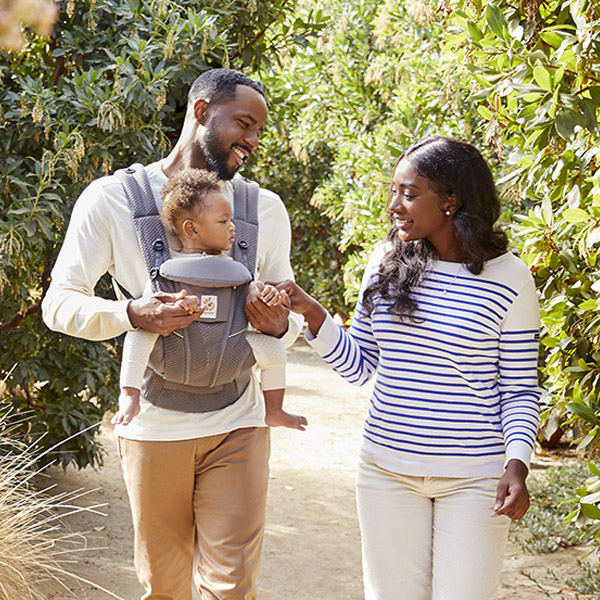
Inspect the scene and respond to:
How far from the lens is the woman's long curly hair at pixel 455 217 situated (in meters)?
2.63

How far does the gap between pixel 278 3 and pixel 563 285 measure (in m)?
3.33

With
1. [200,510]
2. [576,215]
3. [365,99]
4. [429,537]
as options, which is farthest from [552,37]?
[365,99]

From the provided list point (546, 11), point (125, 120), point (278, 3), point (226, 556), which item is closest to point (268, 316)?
point (226, 556)

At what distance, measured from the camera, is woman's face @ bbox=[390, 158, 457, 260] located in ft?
8.64

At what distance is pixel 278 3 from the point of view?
18.3 ft

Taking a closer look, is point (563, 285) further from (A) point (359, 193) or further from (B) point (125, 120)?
(A) point (359, 193)

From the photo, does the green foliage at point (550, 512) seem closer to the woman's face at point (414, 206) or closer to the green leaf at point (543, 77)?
the woman's face at point (414, 206)

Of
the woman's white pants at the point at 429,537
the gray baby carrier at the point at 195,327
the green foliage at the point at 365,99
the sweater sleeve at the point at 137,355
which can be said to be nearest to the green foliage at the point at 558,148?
the woman's white pants at the point at 429,537

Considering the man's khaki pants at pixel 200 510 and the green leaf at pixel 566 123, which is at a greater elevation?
the green leaf at pixel 566 123

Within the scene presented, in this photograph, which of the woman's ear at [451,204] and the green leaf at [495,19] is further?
the green leaf at [495,19]

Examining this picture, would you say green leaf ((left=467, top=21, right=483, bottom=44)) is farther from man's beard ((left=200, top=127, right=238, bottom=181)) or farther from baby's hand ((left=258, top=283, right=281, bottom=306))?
baby's hand ((left=258, top=283, right=281, bottom=306))

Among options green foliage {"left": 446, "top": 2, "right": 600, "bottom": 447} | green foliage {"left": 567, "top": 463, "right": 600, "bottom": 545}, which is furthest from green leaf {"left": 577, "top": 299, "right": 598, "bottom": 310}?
green foliage {"left": 567, "top": 463, "right": 600, "bottom": 545}

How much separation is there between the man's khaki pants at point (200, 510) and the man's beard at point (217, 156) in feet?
2.71

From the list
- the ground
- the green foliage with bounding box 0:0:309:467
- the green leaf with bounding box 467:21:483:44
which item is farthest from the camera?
→ the ground
